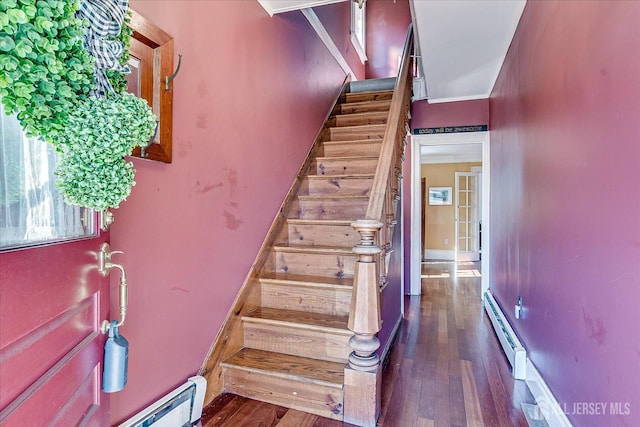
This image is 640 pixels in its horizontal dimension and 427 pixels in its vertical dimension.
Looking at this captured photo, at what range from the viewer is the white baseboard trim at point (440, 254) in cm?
812

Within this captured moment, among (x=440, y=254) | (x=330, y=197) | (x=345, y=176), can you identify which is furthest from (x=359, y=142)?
(x=440, y=254)

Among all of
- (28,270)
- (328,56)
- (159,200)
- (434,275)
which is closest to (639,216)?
(28,270)

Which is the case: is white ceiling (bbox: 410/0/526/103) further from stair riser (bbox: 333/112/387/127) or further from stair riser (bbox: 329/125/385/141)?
stair riser (bbox: 329/125/385/141)

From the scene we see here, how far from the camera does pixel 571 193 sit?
1.51 metres

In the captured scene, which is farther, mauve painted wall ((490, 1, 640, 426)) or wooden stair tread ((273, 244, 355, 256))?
wooden stair tread ((273, 244, 355, 256))

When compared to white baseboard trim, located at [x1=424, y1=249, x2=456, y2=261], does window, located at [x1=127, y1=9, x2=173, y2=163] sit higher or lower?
higher

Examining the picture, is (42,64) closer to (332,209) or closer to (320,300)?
(320,300)

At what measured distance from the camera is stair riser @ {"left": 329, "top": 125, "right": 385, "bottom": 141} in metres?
3.59

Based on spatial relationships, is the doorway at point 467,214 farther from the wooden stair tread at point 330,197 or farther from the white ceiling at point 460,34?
the wooden stair tread at point 330,197

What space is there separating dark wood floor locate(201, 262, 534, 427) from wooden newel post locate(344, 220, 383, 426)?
0.12m

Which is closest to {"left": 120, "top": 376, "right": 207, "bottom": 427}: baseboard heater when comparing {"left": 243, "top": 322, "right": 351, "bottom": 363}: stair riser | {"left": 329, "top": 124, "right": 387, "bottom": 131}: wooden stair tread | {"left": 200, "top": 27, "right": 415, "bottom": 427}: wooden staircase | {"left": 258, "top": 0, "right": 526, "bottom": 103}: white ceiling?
{"left": 200, "top": 27, "right": 415, "bottom": 427}: wooden staircase

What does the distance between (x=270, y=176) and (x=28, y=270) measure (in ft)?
6.47

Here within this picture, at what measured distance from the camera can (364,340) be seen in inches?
68.8

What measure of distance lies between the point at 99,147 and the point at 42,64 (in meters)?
0.16
